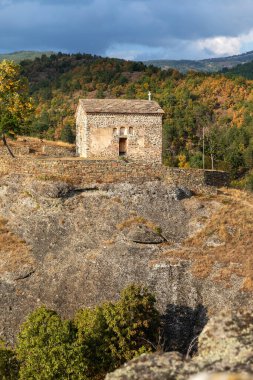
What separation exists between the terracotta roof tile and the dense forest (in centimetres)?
3164

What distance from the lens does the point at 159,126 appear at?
42.9 metres

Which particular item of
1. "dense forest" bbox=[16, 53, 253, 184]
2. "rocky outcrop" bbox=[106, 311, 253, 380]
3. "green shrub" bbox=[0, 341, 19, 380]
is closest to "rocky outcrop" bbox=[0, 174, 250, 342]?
"green shrub" bbox=[0, 341, 19, 380]

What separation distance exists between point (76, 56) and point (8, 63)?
4443 inches

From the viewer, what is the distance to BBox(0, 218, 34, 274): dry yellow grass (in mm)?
31547

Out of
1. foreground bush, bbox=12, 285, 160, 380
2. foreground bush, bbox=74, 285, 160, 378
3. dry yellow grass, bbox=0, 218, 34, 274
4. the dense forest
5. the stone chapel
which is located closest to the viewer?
foreground bush, bbox=12, 285, 160, 380

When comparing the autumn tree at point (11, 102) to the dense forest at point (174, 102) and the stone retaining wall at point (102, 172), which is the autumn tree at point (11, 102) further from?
the dense forest at point (174, 102)

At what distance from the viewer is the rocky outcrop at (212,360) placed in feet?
22.4

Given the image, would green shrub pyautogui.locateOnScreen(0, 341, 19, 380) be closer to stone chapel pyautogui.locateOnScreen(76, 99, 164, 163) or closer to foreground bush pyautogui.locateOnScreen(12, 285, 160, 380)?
foreground bush pyautogui.locateOnScreen(12, 285, 160, 380)

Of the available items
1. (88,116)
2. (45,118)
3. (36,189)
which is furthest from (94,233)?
(45,118)

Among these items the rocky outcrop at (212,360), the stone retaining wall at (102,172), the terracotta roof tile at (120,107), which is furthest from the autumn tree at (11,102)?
the rocky outcrop at (212,360)

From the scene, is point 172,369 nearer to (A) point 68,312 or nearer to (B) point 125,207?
(A) point 68,312

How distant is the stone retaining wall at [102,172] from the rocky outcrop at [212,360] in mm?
27937

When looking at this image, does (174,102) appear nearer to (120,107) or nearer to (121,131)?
(120,107)

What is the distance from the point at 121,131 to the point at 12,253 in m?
14.4
